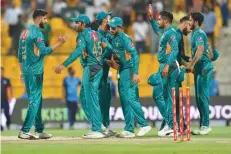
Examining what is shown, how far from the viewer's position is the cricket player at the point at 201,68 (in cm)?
2059

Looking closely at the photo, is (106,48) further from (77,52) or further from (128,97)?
(128,97)

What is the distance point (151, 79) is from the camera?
20859 mm

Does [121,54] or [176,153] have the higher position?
[121,54]

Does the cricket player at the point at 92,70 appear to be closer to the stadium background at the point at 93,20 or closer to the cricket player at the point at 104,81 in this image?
the cricket player at the point at 104,81

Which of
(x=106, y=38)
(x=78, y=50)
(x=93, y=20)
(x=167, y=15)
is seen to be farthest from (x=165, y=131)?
(x=93, y=20)

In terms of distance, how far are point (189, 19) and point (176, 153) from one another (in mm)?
4773

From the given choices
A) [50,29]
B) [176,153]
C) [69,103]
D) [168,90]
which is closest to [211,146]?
[176,153]

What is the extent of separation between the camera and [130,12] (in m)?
34.7

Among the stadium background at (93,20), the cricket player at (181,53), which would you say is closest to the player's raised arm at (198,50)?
the cricket player at (181,53)

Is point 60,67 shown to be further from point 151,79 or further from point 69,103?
point 69,103

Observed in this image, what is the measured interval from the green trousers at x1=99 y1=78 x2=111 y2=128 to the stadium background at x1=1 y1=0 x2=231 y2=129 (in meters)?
11.2

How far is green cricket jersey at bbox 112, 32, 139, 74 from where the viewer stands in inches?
802

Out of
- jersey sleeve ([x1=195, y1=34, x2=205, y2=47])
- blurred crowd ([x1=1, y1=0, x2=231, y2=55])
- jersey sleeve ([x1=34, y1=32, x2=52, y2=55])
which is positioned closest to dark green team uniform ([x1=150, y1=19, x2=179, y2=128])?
jersey sleeve ([x1=195, y1=34, x2=205, y2=47])

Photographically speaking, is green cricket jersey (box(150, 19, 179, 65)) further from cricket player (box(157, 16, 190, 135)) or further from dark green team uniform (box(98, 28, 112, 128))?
dark green team uniform (box(98, 28, 112, 128))
